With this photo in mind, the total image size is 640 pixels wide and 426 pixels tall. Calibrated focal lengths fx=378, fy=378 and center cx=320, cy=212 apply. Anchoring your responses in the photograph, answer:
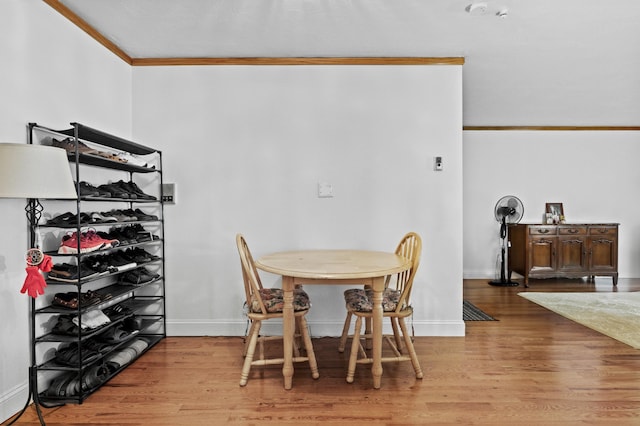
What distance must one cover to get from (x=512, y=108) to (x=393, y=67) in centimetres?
242

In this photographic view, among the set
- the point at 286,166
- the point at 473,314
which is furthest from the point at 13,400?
the point at 473,314

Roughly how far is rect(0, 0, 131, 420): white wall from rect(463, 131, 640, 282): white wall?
520 cm

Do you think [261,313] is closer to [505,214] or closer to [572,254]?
[505,214]

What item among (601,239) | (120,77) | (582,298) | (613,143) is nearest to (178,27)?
(120,77)

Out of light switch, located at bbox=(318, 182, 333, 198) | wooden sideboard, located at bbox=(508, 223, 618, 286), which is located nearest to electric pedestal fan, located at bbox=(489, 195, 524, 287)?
wooden sideboard, located at bbox=(508, 223, 618, 286)

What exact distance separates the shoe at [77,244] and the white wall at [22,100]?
0.19 m

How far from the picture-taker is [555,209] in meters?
5.82

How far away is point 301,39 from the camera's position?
2.89 meters

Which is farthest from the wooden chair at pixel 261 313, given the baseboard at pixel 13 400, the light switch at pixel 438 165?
the light switch at pixel 438 165

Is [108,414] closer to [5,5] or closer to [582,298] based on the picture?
[5,5]

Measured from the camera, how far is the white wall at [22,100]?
2000mm

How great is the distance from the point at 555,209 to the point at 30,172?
643cm

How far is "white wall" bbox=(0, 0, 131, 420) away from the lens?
6.56ft

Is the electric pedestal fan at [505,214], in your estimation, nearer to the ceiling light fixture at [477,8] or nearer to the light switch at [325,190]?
the light switch at [325,190]
